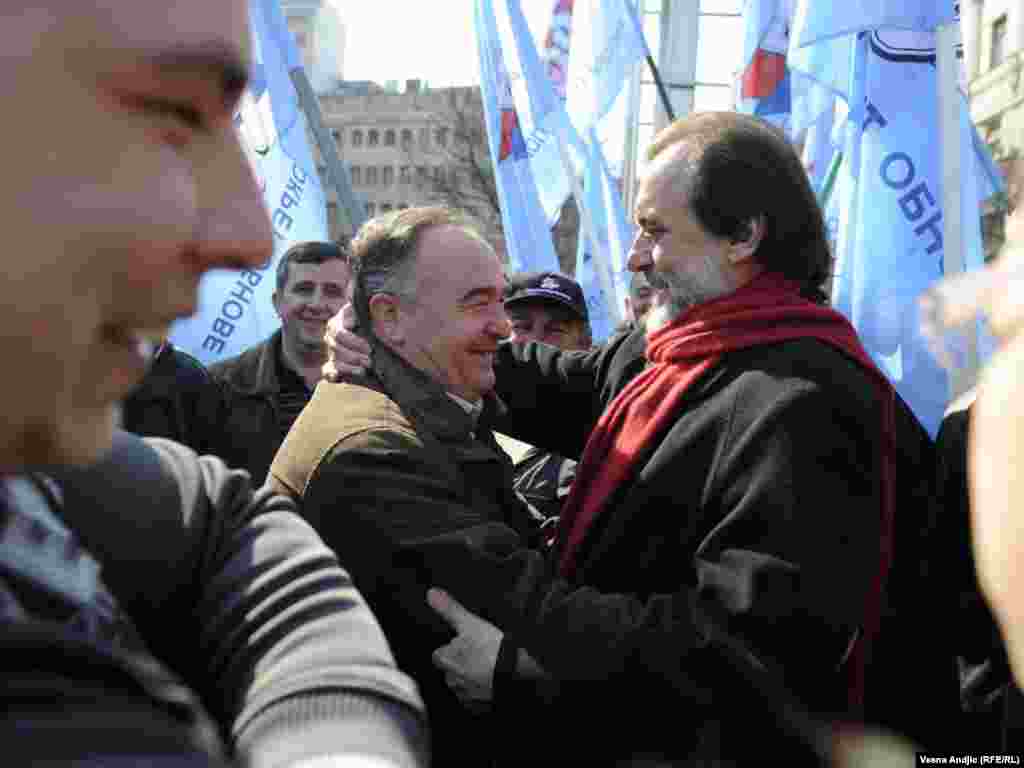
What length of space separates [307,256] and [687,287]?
9.30 feet

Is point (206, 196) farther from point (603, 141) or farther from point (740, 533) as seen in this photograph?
point (603, 141)

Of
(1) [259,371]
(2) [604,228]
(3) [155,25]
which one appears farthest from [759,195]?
(2) [604,228]

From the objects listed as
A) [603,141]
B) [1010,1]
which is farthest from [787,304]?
[1010,1]

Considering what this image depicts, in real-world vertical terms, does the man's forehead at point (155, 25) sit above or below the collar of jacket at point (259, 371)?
above

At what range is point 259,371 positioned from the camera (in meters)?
4.68

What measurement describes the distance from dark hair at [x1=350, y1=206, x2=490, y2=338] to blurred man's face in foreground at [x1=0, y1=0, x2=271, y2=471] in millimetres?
1986

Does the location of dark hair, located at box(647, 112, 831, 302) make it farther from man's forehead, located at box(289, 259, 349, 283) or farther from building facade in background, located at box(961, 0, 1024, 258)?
building facade in background, located at box(961, 0, 1024, 258)

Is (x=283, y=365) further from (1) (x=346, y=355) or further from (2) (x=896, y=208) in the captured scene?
(2) (x=896, y=208)

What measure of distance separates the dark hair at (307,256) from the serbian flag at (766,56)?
2.72 m

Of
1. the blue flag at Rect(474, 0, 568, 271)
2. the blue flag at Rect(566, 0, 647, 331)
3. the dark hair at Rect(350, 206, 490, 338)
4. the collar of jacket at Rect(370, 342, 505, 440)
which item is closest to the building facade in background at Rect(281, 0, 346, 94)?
the blue flag at Rect(566, 0, 647, 331)

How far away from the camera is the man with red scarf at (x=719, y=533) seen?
84.4 inches

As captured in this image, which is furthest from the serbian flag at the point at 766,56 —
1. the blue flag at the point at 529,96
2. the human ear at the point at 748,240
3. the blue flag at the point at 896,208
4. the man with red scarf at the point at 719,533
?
the man with red scarf at the point at 719,533

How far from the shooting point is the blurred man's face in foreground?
2.27ft

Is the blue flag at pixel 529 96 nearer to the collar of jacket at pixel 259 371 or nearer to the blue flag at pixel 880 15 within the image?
the collar of jacket at pixel 259 371
